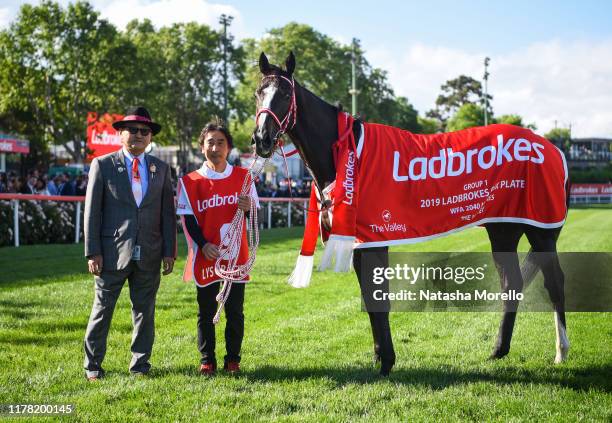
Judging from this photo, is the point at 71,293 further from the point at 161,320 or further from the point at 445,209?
the point at 445,209

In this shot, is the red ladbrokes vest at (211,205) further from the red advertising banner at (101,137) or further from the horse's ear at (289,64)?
the red advertising banner at (101,137)

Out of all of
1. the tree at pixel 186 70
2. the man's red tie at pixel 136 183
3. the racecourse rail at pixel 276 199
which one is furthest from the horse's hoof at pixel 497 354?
the tree at pixel 186 70

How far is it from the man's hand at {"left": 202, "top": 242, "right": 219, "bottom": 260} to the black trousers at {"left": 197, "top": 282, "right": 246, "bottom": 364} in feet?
0.91

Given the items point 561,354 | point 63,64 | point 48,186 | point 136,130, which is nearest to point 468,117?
point 63,64

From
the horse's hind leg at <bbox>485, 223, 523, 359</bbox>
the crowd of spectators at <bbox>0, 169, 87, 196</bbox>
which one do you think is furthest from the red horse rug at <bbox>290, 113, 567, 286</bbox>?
the crowd of spectators at <bbox>0, 169, 87, 196</bbox>

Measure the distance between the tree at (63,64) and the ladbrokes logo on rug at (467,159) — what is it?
32.9 metres

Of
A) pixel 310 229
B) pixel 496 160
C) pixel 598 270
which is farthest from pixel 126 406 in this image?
pixel 598 270

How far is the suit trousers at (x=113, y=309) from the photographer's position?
4617 mm

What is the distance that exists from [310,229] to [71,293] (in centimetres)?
450

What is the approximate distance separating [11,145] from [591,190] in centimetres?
4152

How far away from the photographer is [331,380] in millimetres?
4609

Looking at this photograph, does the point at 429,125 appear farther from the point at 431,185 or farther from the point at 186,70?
the point at 431,185

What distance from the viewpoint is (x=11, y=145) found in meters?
33.1

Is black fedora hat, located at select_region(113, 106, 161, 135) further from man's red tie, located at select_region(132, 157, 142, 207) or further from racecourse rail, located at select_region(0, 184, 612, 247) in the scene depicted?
racecourse rail, located at select_region(0, 184, 612, 247)
